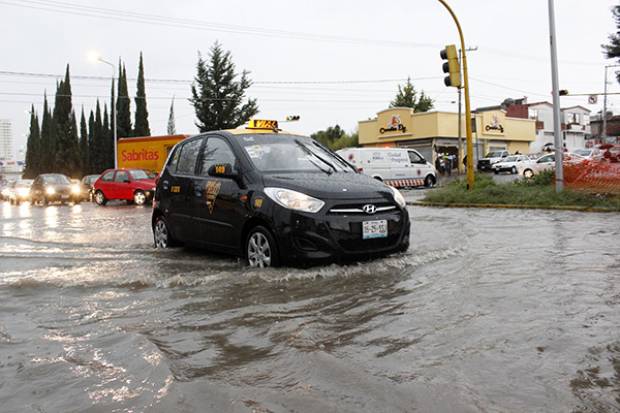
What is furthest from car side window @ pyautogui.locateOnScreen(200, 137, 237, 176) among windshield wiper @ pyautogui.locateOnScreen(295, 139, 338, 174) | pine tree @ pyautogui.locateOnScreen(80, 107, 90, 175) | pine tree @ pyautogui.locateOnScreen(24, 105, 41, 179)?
pine tree @ pyautogui.locateOnScreen(24, 105, 41, 179)

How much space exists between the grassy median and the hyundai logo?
26.0ft

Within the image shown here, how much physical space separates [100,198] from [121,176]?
140cm

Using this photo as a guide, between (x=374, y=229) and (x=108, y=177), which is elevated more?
(x=108, y=177)

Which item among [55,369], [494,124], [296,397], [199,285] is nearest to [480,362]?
[296,397]

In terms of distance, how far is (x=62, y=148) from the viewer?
55.4 m

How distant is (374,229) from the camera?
5.94 metres

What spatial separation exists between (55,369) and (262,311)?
5.28 feet

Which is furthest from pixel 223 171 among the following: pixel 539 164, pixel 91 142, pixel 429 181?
pixel 91 142

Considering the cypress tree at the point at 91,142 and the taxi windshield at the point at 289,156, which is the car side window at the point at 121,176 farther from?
the cypress tree at the point at 91,142

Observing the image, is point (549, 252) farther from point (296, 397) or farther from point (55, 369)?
point (55, 369)

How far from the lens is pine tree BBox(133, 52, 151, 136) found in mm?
52281

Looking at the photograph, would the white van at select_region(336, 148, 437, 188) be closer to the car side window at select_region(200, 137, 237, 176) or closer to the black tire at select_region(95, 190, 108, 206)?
the black tire at select_region(95, 190, 108, 206)

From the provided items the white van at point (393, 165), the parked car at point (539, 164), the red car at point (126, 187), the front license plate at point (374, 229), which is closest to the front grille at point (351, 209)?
the front license plate at point (374, 229)

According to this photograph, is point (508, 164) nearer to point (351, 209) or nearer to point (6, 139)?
point (351, 209)
